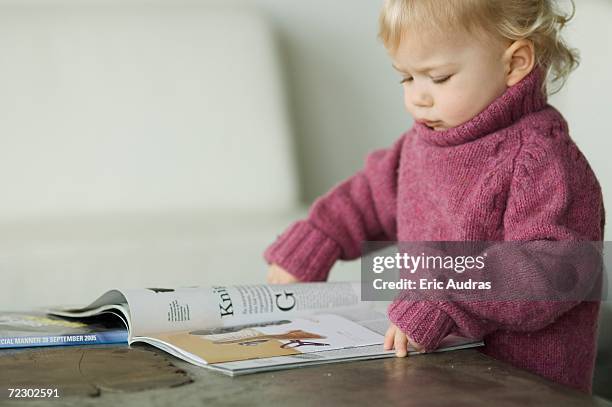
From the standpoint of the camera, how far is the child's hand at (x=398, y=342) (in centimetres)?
99

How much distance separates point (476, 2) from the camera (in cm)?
110

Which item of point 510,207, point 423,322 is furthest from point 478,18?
point 423,322

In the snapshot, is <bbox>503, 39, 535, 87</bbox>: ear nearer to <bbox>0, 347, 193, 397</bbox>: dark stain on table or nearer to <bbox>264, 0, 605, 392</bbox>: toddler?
<bbox>264, 0, 605, 392</bbox>: toddler

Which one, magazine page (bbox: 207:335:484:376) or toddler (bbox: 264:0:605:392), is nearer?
magazine page (bbox: 207:335:484:376)

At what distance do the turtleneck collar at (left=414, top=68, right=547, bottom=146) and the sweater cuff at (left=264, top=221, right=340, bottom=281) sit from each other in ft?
1.04

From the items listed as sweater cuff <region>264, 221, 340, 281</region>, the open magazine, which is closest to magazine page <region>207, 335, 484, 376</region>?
the open magazine

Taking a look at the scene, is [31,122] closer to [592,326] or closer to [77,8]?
[77,8]

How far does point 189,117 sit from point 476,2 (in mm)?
943

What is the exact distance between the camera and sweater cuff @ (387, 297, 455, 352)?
992 millimetres

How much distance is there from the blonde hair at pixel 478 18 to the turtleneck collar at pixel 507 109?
32mm

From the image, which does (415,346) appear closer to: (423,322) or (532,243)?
(423,322)

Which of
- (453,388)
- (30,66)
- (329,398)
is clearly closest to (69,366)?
(329,398)

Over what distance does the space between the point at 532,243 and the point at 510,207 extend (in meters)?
0.07

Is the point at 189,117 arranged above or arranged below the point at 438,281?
above
